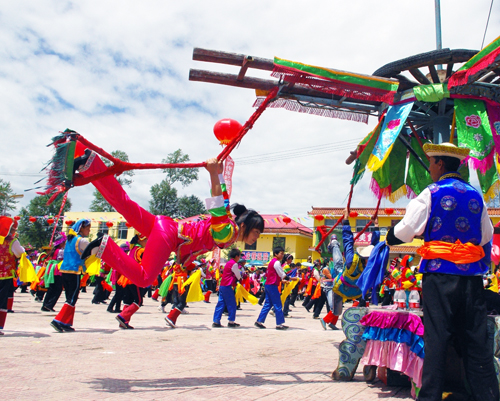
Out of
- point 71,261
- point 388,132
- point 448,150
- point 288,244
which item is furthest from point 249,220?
point 288,244

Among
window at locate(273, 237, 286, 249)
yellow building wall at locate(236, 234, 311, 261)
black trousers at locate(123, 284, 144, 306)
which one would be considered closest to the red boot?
black trousers at locate(123, 284, 144, 306)

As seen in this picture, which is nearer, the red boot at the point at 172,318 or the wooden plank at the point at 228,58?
the wooden plank at the point at 228,58

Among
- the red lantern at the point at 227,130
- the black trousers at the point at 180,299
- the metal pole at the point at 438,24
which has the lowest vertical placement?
the black trousers at the point at 180,299

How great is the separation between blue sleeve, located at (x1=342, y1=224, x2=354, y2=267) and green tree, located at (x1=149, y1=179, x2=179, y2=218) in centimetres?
3707

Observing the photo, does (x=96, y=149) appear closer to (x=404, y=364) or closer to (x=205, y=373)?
(x=205, y=373)

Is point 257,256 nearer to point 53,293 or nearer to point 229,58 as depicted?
point 53,293

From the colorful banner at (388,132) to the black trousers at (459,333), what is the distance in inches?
115

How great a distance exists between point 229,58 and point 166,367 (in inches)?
140

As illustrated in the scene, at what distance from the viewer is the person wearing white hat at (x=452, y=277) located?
108 inches

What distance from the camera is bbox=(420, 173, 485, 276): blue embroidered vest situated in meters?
2.89

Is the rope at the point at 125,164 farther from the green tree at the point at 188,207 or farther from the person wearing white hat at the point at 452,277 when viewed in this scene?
the green tree at the point at 188,207

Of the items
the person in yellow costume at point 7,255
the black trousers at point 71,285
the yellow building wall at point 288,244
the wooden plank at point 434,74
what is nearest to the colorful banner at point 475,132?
the wooden plank at point 434,74

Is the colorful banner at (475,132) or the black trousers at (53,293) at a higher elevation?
the colorful banner at (475,132)

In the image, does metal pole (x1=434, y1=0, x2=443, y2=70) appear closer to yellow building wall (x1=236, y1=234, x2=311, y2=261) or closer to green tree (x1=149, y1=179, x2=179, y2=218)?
yellow building wall (x1=236, y1=234, x2=311, y2=261)
